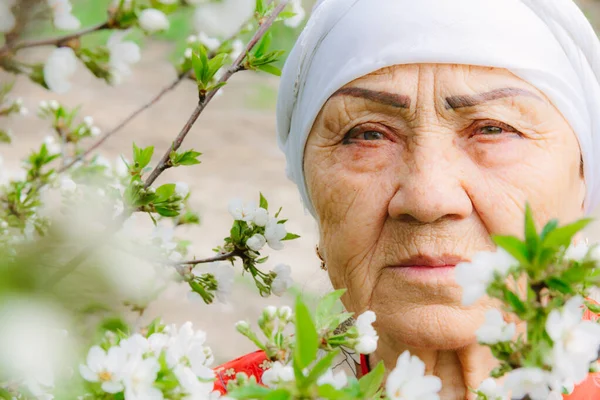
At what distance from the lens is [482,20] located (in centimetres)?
176

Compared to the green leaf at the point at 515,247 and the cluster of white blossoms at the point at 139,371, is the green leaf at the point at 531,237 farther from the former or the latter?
the cluster of white blossoms at the point at 139,371

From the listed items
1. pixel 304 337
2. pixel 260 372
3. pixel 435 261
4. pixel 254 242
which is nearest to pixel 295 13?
pixel 254 242

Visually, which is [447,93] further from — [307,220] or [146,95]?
[146,95]

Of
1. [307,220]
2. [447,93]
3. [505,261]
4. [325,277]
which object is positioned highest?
[447,93]

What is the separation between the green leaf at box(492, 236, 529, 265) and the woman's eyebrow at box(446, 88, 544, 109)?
1.00 m

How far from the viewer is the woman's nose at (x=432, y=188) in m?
1.68

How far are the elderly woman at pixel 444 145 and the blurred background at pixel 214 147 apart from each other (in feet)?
10.1

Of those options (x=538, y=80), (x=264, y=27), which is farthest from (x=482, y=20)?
(x=264, y=27)

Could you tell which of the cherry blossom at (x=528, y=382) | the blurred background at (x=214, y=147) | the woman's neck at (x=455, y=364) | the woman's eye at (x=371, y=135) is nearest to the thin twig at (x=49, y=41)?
the cherry blossom at (x=528, y=382)

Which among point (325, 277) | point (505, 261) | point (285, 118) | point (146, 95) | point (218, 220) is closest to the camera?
point (505, 261)

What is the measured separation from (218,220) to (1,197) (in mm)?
5415

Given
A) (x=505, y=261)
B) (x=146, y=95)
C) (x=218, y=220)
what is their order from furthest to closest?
(x=146, y=95)
(x=218, y=220)
(x=505, y=261)

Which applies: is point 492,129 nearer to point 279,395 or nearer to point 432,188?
point 432,188

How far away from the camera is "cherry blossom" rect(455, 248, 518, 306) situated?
2.64ft
